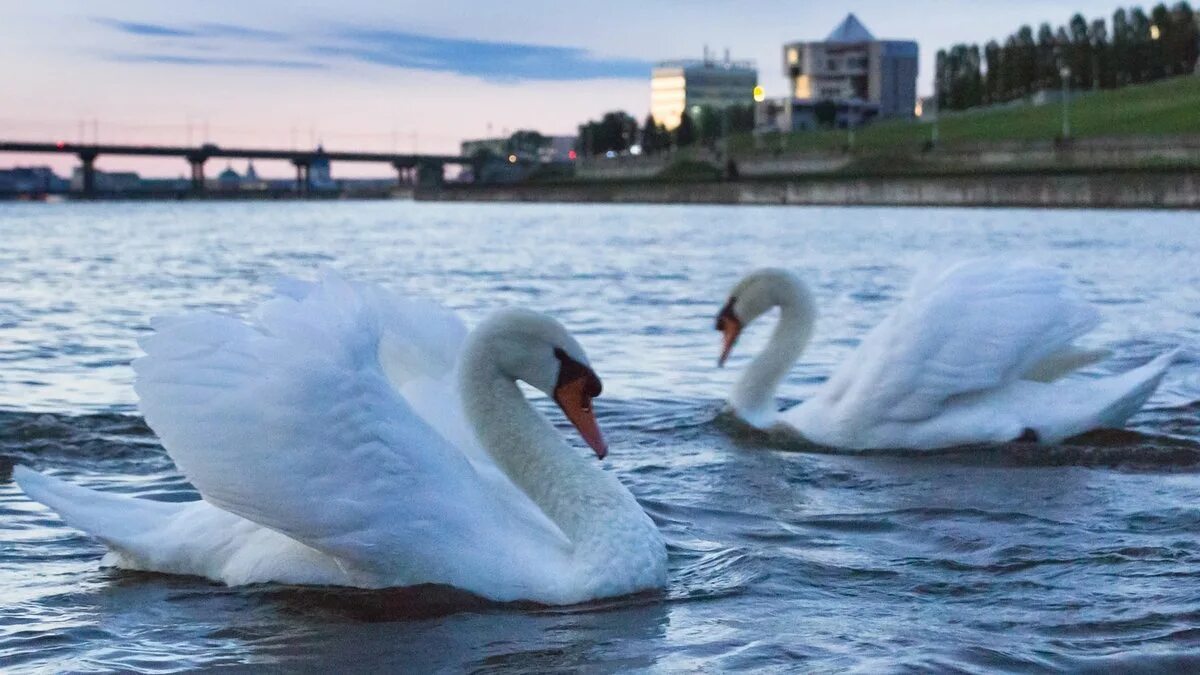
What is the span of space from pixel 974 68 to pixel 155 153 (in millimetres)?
66494

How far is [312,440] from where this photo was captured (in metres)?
4.88

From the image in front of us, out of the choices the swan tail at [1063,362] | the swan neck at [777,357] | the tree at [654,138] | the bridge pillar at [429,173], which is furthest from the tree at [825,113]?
the swan tail at [1063,362]

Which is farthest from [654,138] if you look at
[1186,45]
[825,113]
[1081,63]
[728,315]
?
[728,315]

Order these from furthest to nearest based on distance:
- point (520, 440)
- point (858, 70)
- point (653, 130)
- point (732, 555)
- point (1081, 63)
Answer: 1. point (858, 70)
2. point (653, 130)
3. point (1081, 63)
4. point (732, 555)
5. point (520, 440)

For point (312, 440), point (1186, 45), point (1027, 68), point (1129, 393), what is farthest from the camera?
point (1027, 68)

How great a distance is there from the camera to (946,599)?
213 inches

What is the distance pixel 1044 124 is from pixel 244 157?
65660mm

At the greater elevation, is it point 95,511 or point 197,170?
point 95,511

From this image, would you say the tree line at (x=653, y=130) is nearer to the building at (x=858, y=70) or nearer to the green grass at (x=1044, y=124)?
the building at (x=858, y=70)

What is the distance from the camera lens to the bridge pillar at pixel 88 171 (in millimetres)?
129625

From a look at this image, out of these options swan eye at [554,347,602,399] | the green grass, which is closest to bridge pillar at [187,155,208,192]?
the green grass

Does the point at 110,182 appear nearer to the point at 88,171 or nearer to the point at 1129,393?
the point at 88,171

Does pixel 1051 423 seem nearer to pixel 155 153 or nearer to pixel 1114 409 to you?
pixel 1114 409

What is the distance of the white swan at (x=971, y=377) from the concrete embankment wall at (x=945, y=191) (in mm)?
44106
